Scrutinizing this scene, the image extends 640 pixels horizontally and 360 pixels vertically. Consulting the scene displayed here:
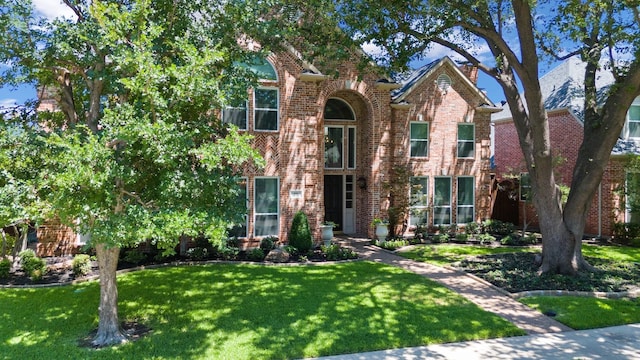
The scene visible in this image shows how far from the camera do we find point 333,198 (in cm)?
1828

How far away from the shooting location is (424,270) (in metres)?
12.1

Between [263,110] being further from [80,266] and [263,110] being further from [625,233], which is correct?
[625,233]

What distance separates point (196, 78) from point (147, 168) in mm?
1832

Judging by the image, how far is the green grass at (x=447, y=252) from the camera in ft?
44.7

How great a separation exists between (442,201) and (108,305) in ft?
48.5

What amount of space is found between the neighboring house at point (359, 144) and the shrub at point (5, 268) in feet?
21.2

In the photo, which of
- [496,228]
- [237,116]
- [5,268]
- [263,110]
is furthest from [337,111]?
[5,268]

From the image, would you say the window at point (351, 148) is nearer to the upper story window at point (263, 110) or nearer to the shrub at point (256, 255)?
the upper story window at point (263, 110)

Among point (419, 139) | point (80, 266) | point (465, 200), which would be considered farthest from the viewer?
point (465, 200)

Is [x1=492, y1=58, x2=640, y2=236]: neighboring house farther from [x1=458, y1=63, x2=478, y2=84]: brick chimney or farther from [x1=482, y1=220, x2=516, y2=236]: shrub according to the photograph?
[x1=458, y1=63, x2=478, y2=84]: brick chimney

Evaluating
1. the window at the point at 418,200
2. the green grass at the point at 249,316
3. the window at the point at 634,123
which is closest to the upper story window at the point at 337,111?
the window at the point at 418,200

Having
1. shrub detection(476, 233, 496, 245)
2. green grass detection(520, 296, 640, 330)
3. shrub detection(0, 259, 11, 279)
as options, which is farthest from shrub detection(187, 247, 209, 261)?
shrub detection(476, 233, 496, 245)

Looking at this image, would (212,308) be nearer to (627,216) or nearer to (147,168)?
(147,168)

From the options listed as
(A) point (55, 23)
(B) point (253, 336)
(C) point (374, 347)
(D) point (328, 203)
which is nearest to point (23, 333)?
(B) point (253, 336)
